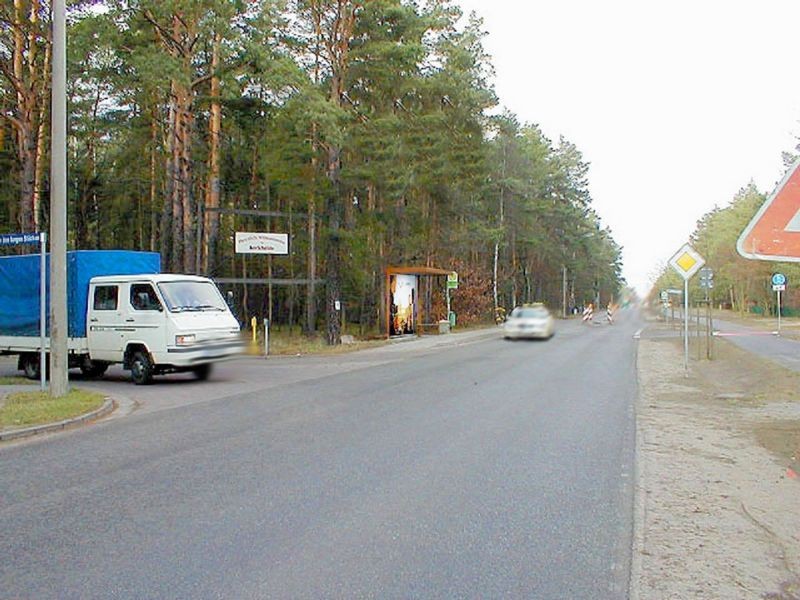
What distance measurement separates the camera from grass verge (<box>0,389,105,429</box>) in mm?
11672

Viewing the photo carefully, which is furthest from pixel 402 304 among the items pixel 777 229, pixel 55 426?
pixel 777 229

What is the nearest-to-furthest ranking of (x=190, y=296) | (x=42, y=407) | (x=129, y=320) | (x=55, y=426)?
(x=55, y=426) < (x=42, y=407) < (x=129, y=320) < (x=190, y=296)

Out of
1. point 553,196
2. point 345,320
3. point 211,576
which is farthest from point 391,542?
point 345,320

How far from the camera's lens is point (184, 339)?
56.7 feet

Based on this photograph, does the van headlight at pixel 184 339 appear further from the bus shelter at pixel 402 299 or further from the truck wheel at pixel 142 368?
the bus shelter at pixel 402 299

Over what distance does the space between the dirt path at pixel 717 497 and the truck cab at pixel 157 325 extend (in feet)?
30.5

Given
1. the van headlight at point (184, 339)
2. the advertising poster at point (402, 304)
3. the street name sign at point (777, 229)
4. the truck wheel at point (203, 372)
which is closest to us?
the street name sign at point (777, 229)

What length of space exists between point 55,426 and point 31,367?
30.1 feet

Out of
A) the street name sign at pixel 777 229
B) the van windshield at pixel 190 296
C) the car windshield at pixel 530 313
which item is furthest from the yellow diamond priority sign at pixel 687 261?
the street name sign at pixel 777 229

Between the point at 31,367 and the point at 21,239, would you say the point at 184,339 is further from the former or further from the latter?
the point at 31,367

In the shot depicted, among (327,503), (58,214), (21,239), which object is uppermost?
(58,214)

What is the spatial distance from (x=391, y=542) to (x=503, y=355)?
1929 centimetres

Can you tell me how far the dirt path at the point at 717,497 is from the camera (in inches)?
210

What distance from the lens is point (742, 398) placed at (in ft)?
52.1
